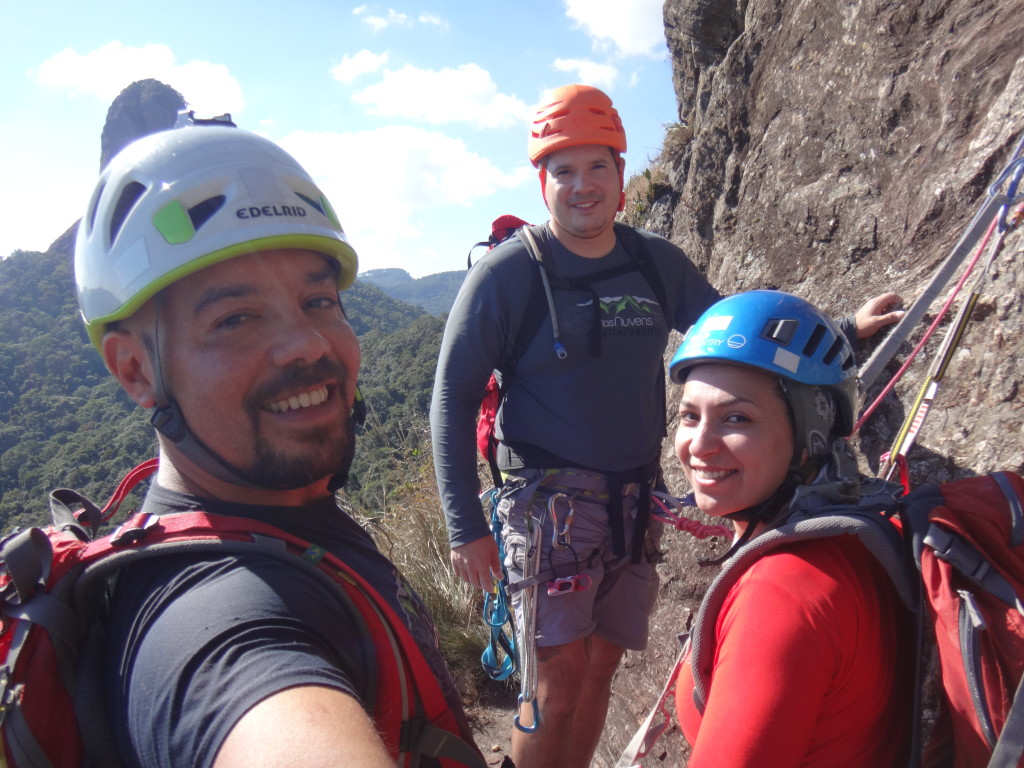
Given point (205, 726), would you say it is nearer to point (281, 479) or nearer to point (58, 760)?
point (58, 760)

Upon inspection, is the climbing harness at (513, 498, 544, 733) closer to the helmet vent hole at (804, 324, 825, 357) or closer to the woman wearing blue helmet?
the woman wearing blue helmet

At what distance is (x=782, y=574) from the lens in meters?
1.48

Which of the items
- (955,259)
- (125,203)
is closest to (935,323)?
(955,259)

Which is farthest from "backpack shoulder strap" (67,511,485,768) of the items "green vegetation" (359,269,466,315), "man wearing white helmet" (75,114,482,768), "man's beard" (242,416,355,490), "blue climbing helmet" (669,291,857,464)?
"green vegetation" (359,269,466,315)

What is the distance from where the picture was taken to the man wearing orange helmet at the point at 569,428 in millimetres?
2959

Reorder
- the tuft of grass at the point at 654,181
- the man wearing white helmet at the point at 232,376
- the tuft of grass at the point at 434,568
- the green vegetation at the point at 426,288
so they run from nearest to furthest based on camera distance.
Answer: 1. the man wearing white helmet at the point at 232,376
2. the tuft of grass at the point at 434,568
3. the tuft of grass at the point at 654,181
4. the green vegetation at the point at 426,288

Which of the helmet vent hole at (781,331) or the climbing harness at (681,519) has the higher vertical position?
the helmet vent hole at (781,331)

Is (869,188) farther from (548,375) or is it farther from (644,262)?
(548,375)

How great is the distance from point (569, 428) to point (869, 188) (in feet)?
6.49

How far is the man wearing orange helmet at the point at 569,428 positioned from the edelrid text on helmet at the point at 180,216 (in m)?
1.23

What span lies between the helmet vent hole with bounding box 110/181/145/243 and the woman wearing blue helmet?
5.06 feet

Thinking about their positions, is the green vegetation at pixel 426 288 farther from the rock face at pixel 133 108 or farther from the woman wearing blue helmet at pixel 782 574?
the woman wearing blue helmet at pixel 782 574

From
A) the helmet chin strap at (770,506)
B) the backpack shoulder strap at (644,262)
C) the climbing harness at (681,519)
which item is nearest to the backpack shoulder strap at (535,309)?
the backpack shoulder strap at (644,262)

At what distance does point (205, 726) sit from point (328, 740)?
0.70 ft
